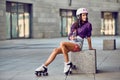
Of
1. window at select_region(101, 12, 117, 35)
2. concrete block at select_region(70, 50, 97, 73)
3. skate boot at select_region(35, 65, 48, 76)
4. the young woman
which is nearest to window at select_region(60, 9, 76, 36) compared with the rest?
window at select_region(101, 12, 117, 35)

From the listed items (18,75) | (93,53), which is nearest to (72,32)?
(93,53)

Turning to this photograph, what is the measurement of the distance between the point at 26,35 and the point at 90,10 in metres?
13.4

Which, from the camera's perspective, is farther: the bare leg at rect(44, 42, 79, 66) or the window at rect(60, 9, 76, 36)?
the window at rect(60, 9, 76, 36)

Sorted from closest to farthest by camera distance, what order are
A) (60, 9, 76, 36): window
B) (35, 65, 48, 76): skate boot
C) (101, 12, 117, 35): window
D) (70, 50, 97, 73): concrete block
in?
(35, 65, 48, 76): skate boot
(70, 50, 97, 73): concrete block
(60, 9, 76, 36): window
(101, 12, 117, 35): window

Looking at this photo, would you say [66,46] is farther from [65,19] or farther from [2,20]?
[65,19]

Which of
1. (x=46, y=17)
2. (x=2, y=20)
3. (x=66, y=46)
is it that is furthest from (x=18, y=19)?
(x=66, y=46)

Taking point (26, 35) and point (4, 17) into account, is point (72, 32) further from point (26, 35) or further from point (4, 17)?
point (26, 35)

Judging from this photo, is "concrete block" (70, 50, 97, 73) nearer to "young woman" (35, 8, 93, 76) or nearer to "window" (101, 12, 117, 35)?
"young woman" (35, 8, 93, 76)

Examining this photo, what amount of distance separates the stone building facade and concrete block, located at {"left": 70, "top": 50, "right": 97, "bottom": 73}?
89.4 ft

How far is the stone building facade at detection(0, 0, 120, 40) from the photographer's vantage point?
3719 centimetres

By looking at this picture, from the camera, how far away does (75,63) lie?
29.0 feet

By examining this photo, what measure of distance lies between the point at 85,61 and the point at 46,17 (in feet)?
110

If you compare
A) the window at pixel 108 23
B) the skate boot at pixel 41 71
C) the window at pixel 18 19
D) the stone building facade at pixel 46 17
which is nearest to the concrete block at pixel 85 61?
the skate boot at pixel 41 71

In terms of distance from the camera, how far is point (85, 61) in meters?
8.74
